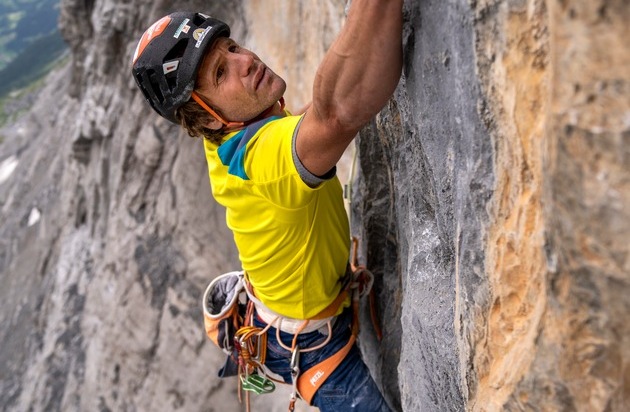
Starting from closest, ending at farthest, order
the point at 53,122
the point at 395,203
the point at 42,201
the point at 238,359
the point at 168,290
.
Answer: the point at 395,203 < the point at 238,359 < the point at 168,290 < the point at 42,201 < the point at 53,122

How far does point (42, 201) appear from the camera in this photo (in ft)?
52.7

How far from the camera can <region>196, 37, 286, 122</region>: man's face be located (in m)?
2.83

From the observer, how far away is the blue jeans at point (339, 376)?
3531 mm

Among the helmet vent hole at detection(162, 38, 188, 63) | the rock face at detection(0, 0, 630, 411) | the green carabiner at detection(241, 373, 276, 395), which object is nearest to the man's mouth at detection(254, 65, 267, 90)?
the helmet vent hole at detection(162, 38, 188, 63)

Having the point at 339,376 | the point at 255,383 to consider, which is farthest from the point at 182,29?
the point at 255,383

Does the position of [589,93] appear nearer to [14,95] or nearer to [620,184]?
[620,184]

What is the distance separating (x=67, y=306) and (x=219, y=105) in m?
9.58

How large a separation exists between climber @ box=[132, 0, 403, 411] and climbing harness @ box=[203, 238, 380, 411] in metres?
0.02

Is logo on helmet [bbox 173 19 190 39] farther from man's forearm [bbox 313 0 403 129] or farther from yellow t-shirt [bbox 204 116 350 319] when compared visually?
man's forearm [bbox 313 0 403 129]

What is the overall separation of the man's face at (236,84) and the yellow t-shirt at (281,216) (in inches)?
5.4

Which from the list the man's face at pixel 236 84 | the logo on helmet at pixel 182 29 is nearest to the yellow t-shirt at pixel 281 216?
the man's face at pixel 236 84

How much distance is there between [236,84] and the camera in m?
2.86

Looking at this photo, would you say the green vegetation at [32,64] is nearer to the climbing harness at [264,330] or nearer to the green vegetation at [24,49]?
the green vegetation at [24,49]

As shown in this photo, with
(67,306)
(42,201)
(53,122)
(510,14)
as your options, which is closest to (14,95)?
(53,122)
